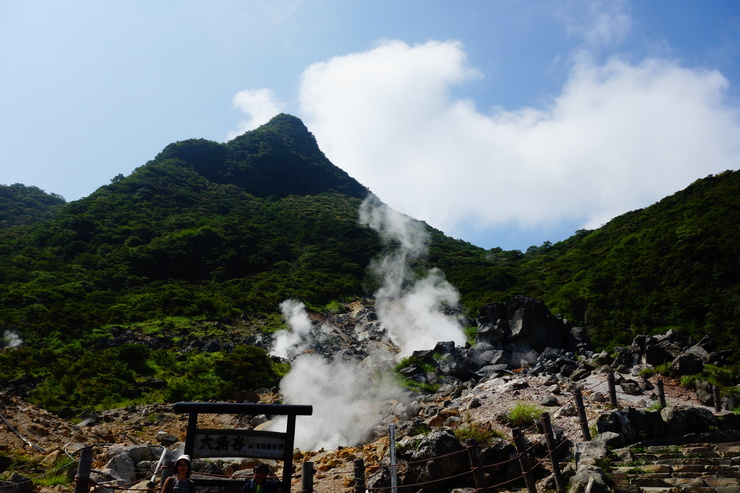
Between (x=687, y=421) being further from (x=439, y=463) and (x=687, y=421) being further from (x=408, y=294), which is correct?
(x=408, y=294)

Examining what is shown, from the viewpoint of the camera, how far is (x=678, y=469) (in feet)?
26.3

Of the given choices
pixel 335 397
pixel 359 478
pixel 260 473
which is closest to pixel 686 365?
pixel 335 397

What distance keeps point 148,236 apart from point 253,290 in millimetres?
16681

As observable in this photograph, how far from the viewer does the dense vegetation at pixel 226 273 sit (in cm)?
2320

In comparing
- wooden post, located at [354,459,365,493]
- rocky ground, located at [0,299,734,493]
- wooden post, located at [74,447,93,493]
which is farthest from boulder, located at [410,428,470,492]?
wooden post, located at [74,447,93,493]

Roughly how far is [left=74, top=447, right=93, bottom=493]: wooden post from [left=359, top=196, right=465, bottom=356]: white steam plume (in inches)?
1125

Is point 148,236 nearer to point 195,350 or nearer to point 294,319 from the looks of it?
point 294,319

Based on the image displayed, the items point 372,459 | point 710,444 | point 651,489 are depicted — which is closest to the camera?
point 651,489

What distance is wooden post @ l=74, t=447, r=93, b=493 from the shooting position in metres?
5.21

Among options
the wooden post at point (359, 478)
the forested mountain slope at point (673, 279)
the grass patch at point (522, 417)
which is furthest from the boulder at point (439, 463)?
the forested mountain slope at point (673, 279)

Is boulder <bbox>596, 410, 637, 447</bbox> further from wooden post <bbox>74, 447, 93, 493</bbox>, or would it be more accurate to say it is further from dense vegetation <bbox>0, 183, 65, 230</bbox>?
dense vegetation <bbox>0, 183, 65, 230</bbox>

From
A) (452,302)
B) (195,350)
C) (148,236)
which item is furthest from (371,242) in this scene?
(195,350)

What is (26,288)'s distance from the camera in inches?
1329

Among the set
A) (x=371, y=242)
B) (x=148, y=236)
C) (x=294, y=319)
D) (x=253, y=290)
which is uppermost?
(x=371, y=242)
